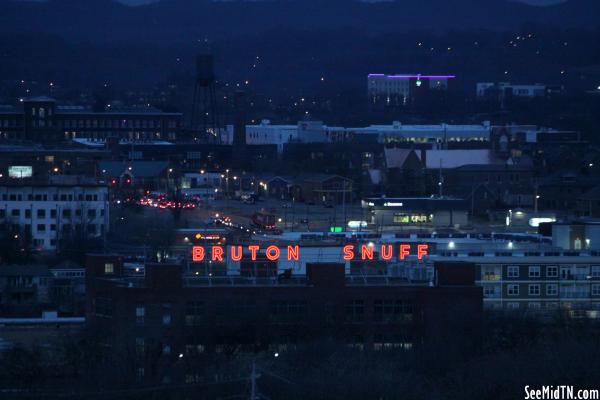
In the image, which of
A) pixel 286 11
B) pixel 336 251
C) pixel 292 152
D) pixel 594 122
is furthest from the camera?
pixel 286 11

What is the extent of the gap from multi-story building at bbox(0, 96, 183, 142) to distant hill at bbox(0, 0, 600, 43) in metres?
53.5

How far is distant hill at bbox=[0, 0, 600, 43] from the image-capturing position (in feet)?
327

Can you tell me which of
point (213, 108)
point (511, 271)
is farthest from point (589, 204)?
point (213, 108)

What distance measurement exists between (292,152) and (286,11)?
72.7 meters

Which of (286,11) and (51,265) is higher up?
(286,11)

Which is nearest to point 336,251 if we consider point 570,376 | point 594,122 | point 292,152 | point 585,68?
point 570,376

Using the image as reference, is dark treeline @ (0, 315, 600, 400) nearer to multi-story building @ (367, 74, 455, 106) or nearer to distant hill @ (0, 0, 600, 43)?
multi-story building @ (367, 74, 455, 106)

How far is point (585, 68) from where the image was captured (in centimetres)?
6631

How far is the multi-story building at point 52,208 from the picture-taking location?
24.1 metres

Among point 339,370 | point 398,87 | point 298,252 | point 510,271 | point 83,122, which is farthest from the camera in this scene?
point 398,87

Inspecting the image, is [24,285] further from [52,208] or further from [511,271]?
[52,208]

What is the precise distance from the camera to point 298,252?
18266 mm

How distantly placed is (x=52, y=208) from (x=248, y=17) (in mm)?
82487

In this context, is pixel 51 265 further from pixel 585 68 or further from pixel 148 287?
pixel 585 68
